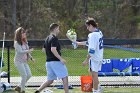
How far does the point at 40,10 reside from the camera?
3744 centimetres

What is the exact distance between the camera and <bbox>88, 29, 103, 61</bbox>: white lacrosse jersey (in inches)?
406

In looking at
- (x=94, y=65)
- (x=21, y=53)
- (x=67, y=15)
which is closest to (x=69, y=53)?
(x=21, y=53)

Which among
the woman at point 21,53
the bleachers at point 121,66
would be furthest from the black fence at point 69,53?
the woman at point 21,53

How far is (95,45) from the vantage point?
10.3 m

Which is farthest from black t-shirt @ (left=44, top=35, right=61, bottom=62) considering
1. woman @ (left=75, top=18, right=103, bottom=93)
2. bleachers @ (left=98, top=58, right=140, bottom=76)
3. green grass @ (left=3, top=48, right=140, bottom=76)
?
green grass @ (left=3, top=48, right=140, bottom=76)

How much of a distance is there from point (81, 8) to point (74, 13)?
1.21 meters

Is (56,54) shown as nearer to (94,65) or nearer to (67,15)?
(94,65)

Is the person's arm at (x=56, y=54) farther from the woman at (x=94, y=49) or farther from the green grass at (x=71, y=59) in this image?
the green grass at (x=71, y=59)

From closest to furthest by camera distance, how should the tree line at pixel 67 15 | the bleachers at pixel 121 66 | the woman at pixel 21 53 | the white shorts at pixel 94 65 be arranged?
the white shorts at pixel 94 65 → the woman at pixel 21 53 → the bleachers at pixel 121 66 → the tree line at pixel 67 15

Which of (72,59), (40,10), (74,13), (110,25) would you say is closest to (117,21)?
(110,25)

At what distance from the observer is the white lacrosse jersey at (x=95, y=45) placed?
10.3 m

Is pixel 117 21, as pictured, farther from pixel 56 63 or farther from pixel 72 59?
pixel 56 63

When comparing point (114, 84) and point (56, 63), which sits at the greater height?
point (56, 63)

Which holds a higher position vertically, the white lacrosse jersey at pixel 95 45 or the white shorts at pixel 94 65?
the white lacrosse jersey at pixel 95 45
